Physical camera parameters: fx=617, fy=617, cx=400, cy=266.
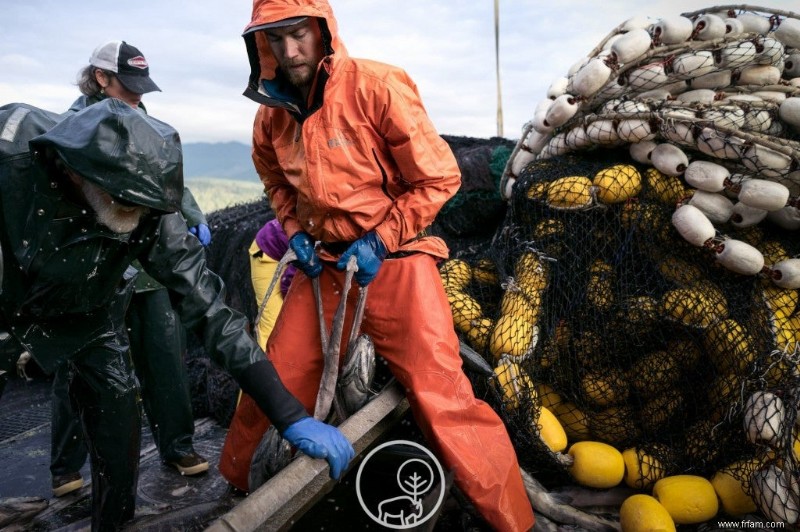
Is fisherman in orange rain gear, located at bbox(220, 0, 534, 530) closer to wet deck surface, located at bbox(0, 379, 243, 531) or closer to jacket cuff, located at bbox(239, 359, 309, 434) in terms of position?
wet deck surface, located at bbox(0, 379, 243, 531)

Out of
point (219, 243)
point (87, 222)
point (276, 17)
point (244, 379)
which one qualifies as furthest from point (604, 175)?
point (219, 243)

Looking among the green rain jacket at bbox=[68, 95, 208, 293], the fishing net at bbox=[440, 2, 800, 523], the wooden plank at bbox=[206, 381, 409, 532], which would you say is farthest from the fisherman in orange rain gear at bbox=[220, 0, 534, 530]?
the green rain jacket at bbox=[68, 95, 208, 293]

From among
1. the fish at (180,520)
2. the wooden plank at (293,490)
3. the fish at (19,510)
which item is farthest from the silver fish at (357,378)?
the fish at (19,510)

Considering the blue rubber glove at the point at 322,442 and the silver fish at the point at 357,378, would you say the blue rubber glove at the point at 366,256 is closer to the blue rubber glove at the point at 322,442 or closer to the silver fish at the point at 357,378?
the silver fish at the point at 357,378

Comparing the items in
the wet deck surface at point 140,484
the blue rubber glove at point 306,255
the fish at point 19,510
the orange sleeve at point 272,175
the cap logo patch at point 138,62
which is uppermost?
the cap logo patch at point 138,62

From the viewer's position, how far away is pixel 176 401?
151 inches

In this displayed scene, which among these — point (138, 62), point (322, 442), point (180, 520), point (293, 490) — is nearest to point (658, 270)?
point (322, 442)

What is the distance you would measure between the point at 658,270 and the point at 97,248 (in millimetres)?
2848

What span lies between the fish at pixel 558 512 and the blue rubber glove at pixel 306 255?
1402mm

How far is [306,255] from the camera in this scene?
9.31 ft

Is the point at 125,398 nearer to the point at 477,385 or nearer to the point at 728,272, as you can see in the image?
the point at 477,385

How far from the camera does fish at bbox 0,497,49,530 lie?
3113 millimetres

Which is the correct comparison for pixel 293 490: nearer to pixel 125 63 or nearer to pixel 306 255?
pixel 306 255

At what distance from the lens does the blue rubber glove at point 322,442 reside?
204 cm
